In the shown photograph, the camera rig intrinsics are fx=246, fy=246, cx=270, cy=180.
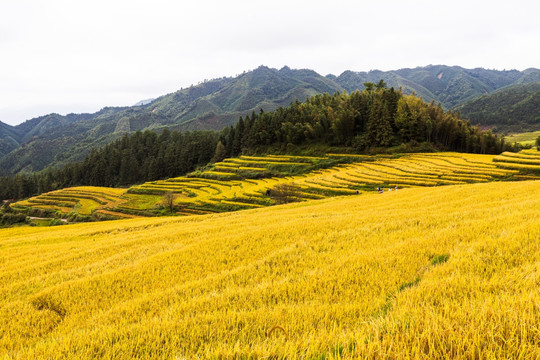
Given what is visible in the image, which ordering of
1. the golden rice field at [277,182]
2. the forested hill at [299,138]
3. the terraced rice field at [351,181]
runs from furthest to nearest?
the forested hill at [299,138] < the golden rice field at [277,182] < the terraced rice field at [351,181]

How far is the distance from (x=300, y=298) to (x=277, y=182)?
1916 inches

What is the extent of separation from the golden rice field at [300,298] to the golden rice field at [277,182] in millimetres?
29319

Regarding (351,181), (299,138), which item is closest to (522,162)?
(351,181)

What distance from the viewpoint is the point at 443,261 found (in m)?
4.55

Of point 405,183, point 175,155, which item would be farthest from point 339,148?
point 175,155

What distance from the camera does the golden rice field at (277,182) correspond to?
3547 centimetres

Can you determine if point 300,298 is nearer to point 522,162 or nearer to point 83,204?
point 522,162

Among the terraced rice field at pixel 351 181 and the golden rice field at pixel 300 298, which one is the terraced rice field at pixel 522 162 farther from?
the golden rice field at pixel 300 298

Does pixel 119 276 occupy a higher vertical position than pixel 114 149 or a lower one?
lower

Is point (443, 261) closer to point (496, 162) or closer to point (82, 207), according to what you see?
point (496, 162)

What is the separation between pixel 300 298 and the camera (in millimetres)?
3801

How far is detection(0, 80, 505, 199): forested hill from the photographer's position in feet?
212

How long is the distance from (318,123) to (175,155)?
Answer: 59437 mm

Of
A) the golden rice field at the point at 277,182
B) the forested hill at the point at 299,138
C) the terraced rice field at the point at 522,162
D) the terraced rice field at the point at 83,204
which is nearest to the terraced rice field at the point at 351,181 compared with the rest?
the golden rice field at the point at 277,182
